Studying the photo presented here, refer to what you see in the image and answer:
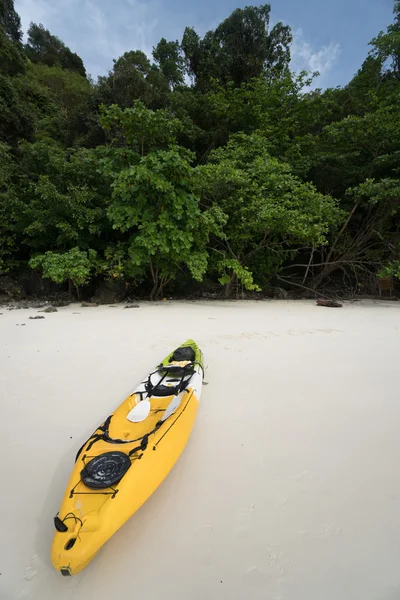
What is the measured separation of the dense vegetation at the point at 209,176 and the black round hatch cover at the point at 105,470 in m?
5.08

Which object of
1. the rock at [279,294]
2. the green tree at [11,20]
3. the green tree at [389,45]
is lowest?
the rock at [279,294]

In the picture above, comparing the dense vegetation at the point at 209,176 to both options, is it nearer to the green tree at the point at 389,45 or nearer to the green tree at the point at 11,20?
the green tree at the point at 389,45

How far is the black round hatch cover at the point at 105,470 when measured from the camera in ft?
3.87

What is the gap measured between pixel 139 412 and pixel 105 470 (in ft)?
1.95

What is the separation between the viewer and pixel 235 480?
57.3 inches

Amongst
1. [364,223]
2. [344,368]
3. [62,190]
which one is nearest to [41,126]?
[62,190]

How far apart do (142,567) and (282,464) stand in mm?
888

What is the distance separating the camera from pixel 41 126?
10.9m

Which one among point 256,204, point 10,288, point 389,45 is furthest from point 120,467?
point 389,45

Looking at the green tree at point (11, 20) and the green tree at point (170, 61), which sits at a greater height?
the green tree at point (11, 20)

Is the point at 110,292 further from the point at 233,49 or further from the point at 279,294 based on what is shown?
the point at 233,49

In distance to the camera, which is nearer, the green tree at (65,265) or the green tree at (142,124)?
the green tree at (65,265)

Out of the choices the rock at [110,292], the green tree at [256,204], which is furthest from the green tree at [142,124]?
the rock at [110,292]

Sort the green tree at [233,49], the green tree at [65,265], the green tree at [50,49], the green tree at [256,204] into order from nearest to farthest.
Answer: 1. the green tree at [65,265]
2. the green tree at [256,204]
3. the green tree at [233,49]
4. the green tree at [50,49]
